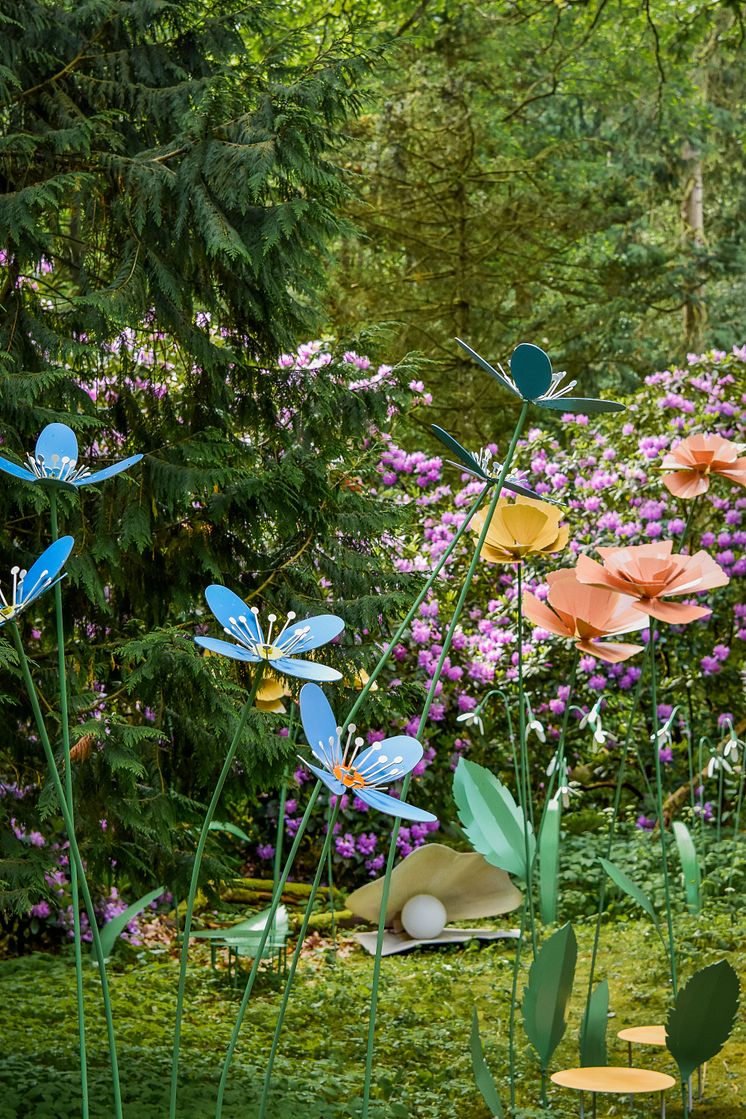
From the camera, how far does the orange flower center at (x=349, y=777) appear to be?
3.89 ft

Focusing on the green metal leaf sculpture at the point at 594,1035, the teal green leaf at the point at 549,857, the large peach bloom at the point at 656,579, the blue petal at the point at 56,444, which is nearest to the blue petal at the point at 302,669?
the blue petal at the point at 56,444

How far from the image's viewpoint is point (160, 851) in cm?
272

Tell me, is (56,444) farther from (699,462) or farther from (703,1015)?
(703,1015)

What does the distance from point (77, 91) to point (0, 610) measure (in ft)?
7.41

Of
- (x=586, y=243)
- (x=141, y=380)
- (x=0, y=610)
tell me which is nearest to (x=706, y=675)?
(x=141, y=380)

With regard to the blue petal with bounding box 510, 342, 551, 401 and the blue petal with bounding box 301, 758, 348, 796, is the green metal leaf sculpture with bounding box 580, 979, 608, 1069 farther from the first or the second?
the blue petal with bounding box 510, 342, 551, 401

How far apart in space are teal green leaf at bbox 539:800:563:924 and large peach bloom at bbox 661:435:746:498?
31.3 inches

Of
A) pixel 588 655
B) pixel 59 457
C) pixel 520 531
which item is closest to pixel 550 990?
pixel 520 531

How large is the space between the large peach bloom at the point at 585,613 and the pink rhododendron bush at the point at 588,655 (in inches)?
123

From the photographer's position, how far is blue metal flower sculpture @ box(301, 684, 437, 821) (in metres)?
1.17

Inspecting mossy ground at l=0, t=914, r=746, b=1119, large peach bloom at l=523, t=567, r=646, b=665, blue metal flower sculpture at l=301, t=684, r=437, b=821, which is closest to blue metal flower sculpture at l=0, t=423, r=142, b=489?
blue metal flower sculpture at l=301, t=684, r=437, b=821

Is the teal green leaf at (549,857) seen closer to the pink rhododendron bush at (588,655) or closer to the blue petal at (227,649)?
the blue petal at (227,649)

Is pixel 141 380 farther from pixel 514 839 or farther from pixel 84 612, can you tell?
pixel 514 839

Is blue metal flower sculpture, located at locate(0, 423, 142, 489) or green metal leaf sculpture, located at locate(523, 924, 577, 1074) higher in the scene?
blue metal flower sculpture, located at locate(0, 423, 142, 489)
